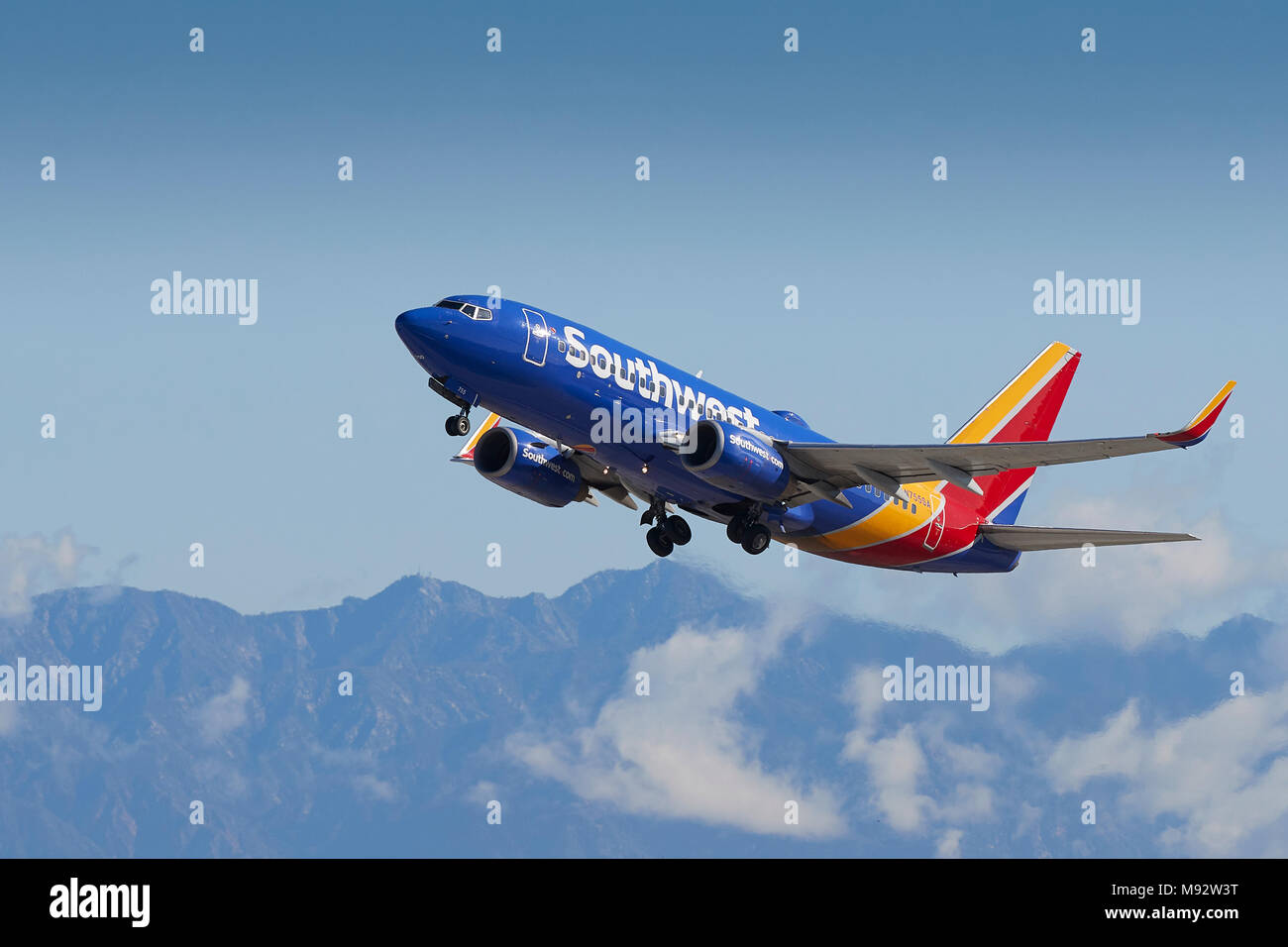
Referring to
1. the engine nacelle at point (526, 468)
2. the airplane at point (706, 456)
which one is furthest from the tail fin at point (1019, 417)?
the engine nacelle at point (526, 468)

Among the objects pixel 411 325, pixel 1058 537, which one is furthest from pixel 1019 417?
pixel 411 325

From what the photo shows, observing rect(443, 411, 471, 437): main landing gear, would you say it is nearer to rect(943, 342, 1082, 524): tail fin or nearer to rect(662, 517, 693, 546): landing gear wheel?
rect(662, 517, 693, 546): landing gear wheel

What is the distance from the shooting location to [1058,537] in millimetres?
50844

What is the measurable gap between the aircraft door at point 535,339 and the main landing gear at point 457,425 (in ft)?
7.68

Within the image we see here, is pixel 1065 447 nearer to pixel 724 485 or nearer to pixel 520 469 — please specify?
pixel 724 485

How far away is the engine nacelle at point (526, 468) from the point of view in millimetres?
50094

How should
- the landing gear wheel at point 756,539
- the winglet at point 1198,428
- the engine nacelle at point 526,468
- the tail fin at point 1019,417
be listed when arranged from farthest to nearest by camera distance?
1. the tail fin at point 1019,417
2. the engine nacelle at point 526,468
3. the landing gear wheel at point 756,539
4. the winglet at point 1198,428

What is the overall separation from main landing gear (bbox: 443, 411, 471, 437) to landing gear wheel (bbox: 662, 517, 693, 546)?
10.7m

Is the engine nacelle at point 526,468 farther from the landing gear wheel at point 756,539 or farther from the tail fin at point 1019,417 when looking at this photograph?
the tail fin at point 1019,417

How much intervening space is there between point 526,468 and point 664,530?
4942mm
